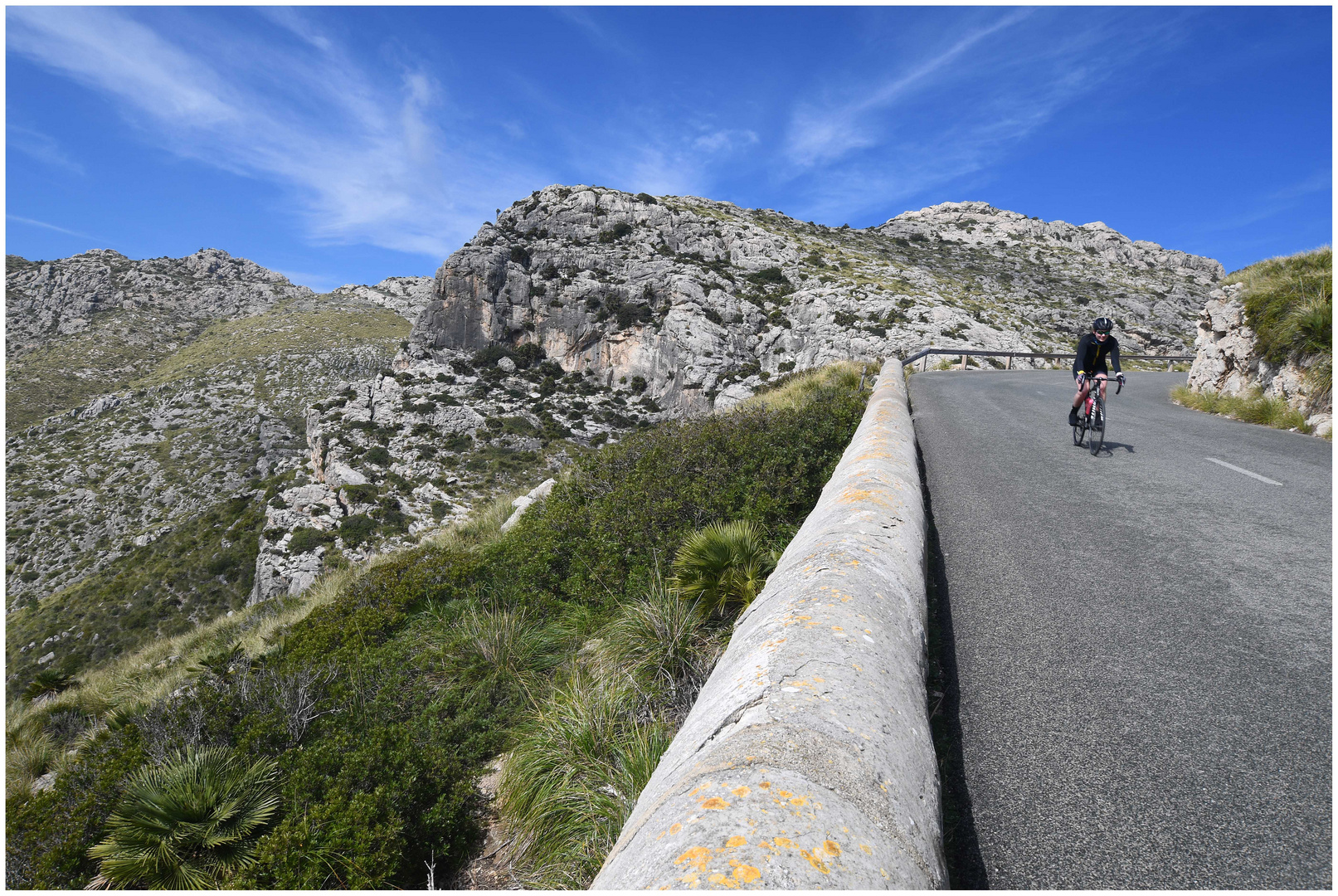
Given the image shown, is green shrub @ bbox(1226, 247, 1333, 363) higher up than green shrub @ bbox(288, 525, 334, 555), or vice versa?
green shrub @ bbox(1226, 247, 1333, 363)

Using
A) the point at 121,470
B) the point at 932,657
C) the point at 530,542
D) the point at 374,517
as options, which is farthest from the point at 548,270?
the point at 932,657

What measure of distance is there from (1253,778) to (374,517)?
44.8 m

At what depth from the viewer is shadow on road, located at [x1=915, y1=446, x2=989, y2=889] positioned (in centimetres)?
217

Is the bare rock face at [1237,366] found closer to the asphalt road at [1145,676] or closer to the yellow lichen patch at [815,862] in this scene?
the asphalt road at [1145,676]

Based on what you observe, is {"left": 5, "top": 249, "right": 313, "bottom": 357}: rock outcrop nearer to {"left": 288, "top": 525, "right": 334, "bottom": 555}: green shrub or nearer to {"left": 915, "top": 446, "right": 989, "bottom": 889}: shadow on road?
{"left": 288, "top": 525, "right": 334, "bottom": 555}: green shrub

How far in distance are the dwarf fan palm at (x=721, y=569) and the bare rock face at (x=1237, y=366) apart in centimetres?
1107

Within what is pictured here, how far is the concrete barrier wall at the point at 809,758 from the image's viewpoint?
159 centimetres

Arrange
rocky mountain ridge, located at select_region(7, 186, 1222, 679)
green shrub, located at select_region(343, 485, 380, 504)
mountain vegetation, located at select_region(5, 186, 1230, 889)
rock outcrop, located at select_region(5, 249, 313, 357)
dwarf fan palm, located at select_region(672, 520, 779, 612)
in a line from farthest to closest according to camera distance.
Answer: rock outcrop, located at select_region(5, 249, 313, 357)
rocky mountain ridge, located at select_region(7, 186, 1222, 679)
green shrub, located at select_region(343, 485, 380, 504)
dwarf fan palm, located at select_region(672, 520, 779, 612)
mountain vegetation, located at select_region(5, 186, 1230, 889)

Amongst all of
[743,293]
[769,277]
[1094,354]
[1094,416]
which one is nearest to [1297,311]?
[1094,354]

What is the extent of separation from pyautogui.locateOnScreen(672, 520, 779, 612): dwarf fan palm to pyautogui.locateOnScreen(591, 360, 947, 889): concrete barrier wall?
5.51 ft

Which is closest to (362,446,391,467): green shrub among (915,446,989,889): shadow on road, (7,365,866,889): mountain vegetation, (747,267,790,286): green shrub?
(7,365,866,889): mountain vegetation

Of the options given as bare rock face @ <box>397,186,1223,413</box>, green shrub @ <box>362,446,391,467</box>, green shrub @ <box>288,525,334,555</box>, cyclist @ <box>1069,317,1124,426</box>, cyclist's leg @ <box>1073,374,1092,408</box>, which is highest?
bare rock face @ <box>397,186,1223,413</box>

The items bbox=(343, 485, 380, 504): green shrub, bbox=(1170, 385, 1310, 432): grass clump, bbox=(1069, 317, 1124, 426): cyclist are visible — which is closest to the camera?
bbox=(1069, 317, 1124, 426): cyclist

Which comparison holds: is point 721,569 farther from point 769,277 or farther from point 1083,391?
point 769,277
